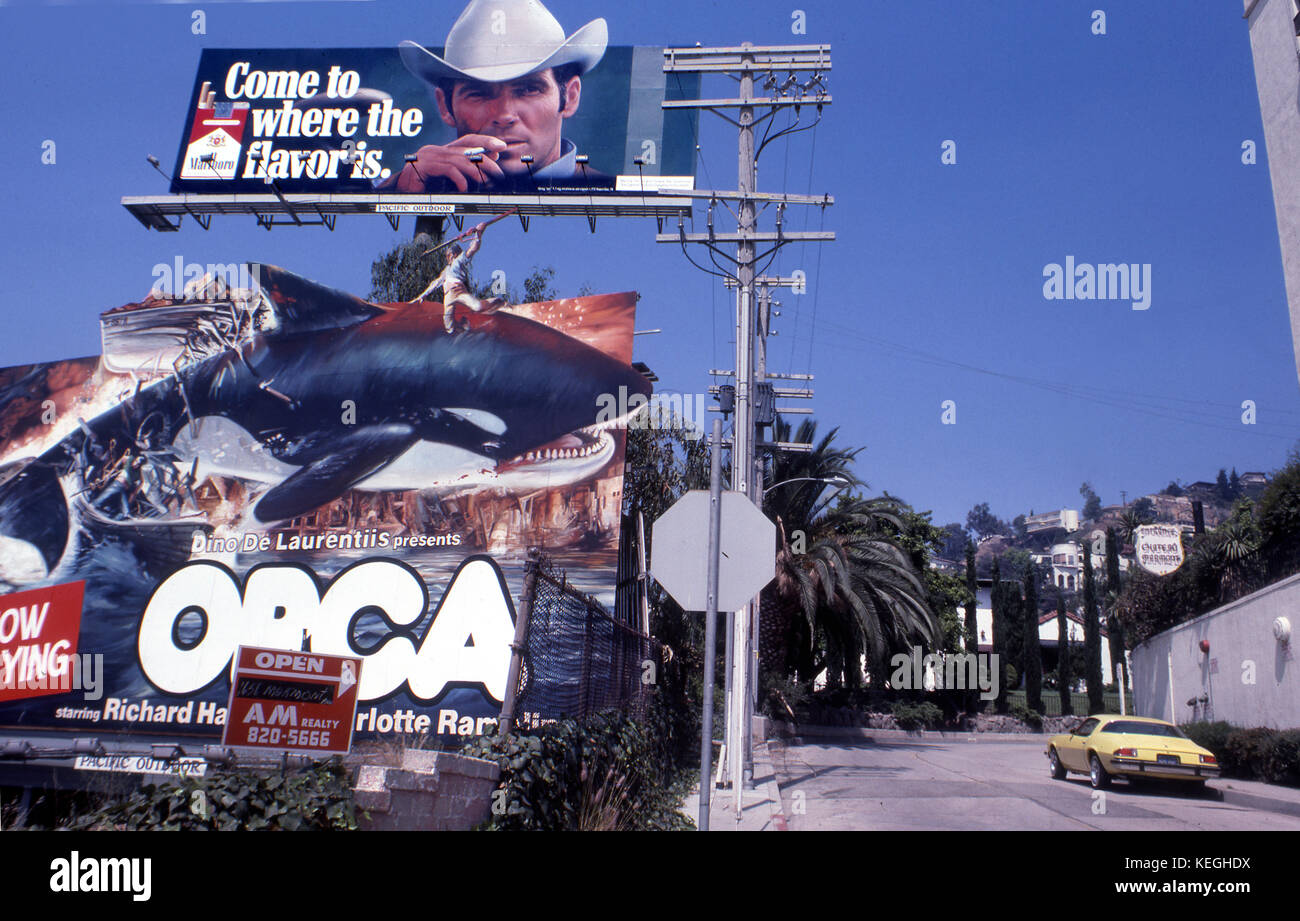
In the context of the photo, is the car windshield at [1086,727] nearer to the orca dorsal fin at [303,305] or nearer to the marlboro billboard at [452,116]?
the marlboro billboard at [452,116]

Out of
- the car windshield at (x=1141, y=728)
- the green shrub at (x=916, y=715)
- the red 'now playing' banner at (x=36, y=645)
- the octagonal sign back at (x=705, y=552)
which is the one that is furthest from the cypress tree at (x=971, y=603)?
the octagonal sign back at (x=705, y=552)

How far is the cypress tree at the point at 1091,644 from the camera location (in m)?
41.0

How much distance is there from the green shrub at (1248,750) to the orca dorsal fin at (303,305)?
19.2 m

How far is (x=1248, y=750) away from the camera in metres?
18.4

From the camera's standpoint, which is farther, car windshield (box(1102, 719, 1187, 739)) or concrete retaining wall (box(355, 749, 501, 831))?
car windshield (box(1102, 719, 1187, 739))

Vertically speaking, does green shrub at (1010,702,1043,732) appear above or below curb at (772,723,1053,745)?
above

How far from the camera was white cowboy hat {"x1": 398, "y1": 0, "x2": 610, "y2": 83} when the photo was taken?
24.6 m

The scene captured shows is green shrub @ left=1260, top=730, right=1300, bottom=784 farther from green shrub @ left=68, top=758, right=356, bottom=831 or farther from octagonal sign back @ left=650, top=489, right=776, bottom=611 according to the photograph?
green shrub @ left=68, top=758, right=356, bottom=831

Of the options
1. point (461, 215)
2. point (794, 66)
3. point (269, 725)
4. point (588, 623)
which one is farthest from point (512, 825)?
point (461, 215)

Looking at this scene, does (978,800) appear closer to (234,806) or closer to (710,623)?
(710,623)

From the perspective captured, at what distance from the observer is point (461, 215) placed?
2392 centimetres

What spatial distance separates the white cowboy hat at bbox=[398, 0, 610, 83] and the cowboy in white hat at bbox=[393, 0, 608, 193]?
0.08 feet

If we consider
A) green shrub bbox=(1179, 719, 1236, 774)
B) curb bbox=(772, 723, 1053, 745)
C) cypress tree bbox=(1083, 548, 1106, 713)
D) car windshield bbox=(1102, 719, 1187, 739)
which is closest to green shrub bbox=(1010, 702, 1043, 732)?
curb bbox=(772, 723, 1053, 745)
